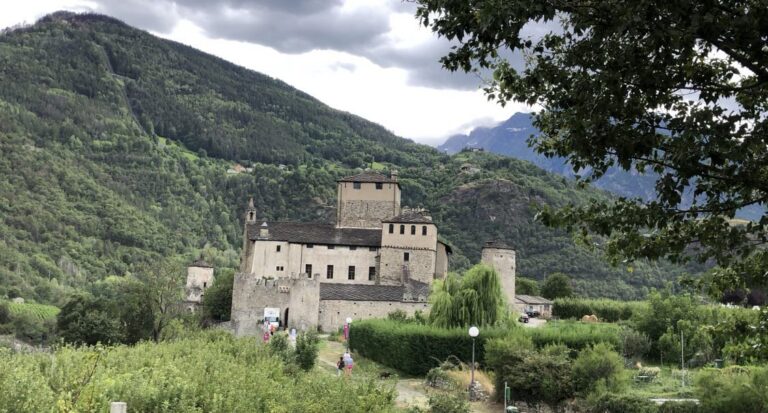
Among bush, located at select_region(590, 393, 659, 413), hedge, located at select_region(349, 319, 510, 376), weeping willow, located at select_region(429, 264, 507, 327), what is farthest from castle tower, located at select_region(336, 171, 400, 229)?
bush, located at select_region(590, 393, 659, 413)

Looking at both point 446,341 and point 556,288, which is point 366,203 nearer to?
point 556,288

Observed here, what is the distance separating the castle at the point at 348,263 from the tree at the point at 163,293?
5.59m

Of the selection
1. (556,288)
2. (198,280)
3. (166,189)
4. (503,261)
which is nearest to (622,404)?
(503,261)

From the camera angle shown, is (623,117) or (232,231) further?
(232,231)

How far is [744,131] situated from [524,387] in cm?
2038

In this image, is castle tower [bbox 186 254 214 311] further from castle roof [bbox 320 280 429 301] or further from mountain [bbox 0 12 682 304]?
mountain [bbox 0 12 682 304]

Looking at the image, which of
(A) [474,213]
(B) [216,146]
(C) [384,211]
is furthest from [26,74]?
Result: (C) [384,211]

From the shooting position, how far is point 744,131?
7.87m

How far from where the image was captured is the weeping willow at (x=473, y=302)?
3644cm

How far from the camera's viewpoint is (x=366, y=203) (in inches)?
2608

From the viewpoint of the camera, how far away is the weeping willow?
36438mm

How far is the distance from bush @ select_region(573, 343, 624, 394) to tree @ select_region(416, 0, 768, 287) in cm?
1653

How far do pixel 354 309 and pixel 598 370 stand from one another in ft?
95.7

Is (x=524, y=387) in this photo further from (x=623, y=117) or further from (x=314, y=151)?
(x=314, y=151)
